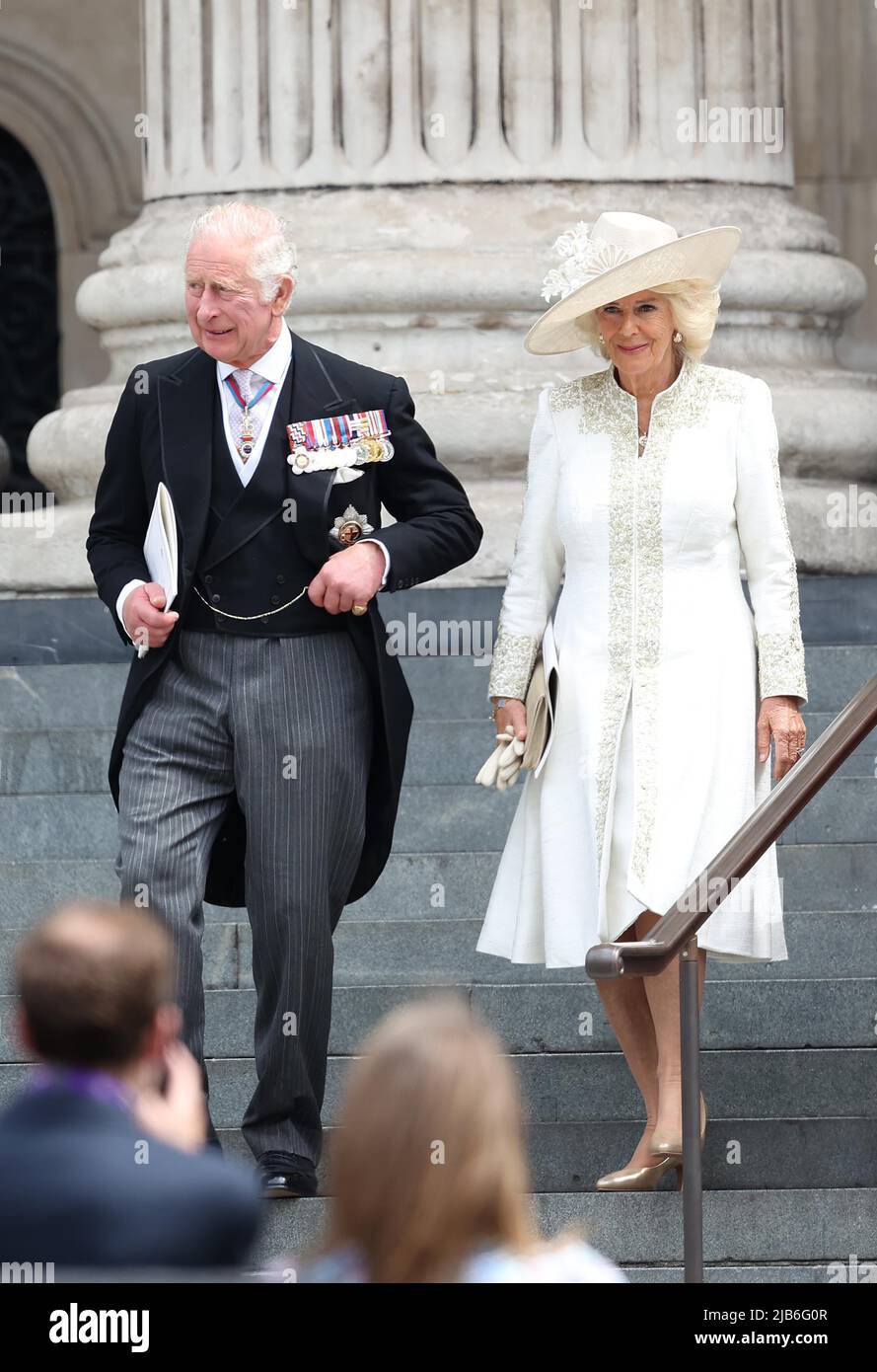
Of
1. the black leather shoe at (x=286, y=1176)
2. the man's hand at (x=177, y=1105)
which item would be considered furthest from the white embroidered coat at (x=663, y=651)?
the man's hand at (x=177, y=1105)

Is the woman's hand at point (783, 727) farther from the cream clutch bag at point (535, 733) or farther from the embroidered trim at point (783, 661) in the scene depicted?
Answer: the cream clutch bag at point (535, 733)

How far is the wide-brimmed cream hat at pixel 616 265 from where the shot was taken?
527 cm

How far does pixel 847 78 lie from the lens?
10.7m

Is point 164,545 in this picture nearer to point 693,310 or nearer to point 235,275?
point 235,275

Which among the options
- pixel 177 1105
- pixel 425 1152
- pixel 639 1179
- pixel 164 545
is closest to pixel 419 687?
pixel 164 545

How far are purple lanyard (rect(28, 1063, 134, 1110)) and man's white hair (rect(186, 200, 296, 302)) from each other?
256 centimetres

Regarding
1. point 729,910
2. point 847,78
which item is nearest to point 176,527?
point 729,910

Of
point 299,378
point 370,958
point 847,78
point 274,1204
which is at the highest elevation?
point 847,78

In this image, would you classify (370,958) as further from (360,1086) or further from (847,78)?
(847,78)

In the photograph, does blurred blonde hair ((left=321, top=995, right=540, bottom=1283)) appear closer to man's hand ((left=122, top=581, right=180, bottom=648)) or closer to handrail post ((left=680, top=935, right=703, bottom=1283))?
handrail post ((left=680, top=935, right=703, bottom=1283))

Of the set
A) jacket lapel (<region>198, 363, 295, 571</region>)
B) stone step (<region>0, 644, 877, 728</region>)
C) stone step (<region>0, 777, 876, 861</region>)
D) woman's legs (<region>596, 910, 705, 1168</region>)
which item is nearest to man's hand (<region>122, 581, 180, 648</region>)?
jacket lapel (<region>198, 363, 295, 571</region>)

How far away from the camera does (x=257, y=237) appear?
5047mm

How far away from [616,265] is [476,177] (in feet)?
10.7

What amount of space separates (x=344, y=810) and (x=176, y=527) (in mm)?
620
